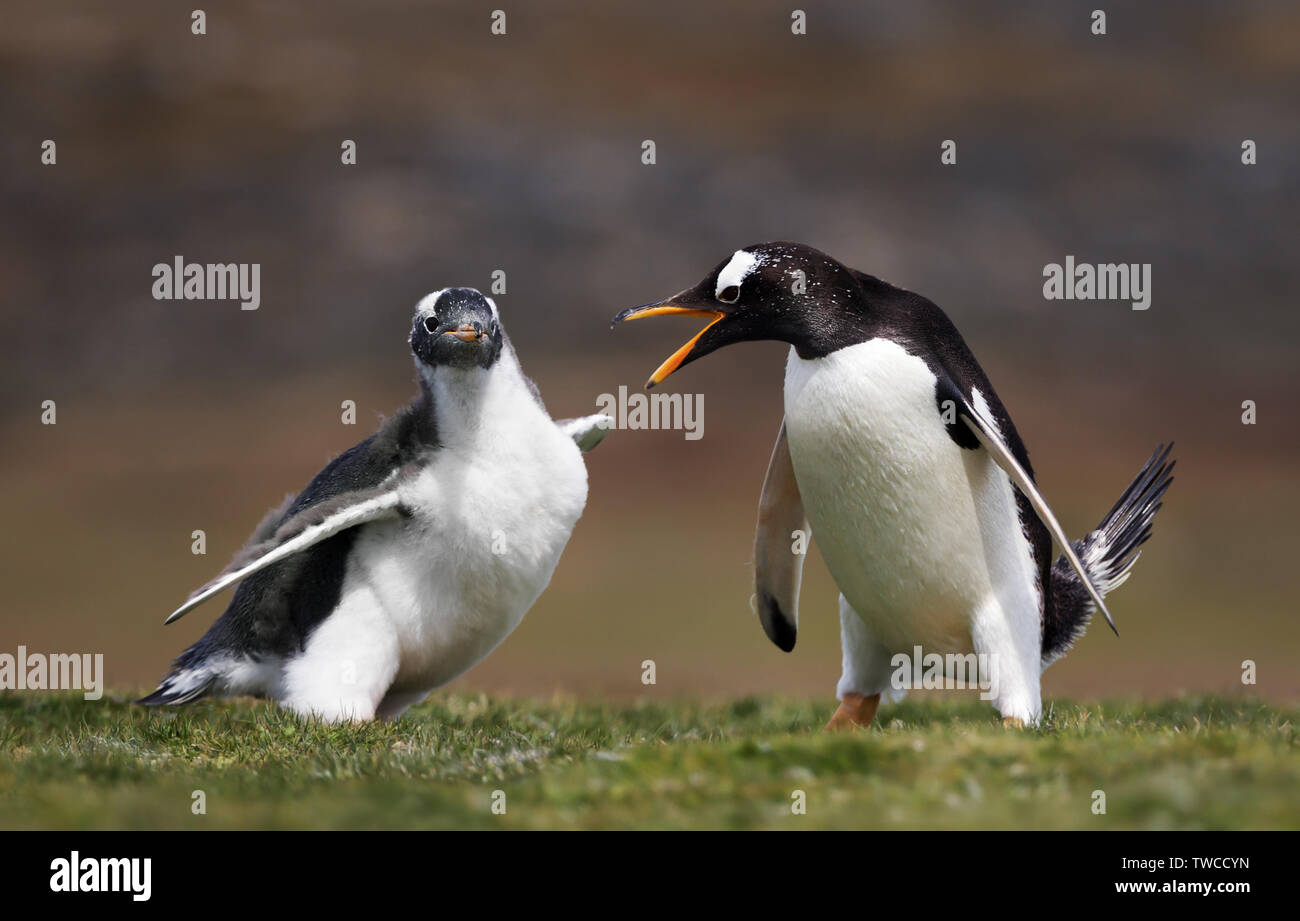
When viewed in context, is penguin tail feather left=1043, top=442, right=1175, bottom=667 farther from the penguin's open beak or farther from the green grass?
the penguin's open beak

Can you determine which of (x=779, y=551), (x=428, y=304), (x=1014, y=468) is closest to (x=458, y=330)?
(x=428, y=304)

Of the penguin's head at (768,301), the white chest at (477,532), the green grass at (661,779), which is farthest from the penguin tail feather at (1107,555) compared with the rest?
the white chest at (477,532)

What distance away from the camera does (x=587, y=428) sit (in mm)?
8227

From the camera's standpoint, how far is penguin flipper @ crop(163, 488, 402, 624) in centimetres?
699

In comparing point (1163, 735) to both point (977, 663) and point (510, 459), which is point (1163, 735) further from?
point (510, 459)

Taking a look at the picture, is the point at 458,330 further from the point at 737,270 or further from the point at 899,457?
the point at 899,457

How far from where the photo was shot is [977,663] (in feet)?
22.7

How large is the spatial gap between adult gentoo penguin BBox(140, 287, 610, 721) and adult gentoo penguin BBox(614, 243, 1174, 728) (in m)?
0.86

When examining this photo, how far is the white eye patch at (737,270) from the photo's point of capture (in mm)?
6754

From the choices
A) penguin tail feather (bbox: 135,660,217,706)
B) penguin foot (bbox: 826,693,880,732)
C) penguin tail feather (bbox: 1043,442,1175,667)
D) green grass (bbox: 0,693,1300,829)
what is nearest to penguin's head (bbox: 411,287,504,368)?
green grass (bbox: 0,693,1300,829)

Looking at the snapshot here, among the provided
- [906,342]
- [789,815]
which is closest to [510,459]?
[906,342]

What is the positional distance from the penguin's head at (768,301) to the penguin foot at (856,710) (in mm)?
2014

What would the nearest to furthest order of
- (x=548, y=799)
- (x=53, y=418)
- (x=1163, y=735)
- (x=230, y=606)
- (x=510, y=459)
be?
(x=548, y=799)
(x=1163, y=735)
(x=510, y=459)
(x=230, y=606)
(x=53, y=418)

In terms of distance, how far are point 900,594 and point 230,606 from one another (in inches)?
148
